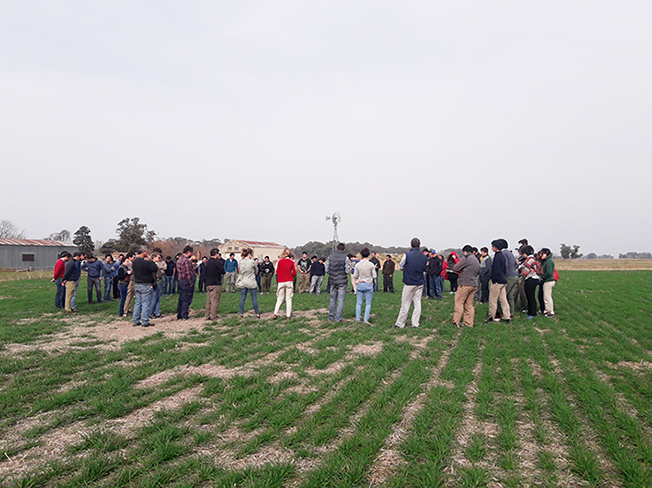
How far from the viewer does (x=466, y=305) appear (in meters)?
9.61

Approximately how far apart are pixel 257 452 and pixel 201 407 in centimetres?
135

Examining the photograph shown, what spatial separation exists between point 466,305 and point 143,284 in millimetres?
8193

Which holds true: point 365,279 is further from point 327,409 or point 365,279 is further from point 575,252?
point 575,252

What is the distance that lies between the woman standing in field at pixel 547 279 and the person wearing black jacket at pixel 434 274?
401cm

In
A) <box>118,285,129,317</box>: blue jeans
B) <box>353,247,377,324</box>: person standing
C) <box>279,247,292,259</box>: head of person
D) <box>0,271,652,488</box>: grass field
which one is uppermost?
<box>279,247,292,259</box>: head of person

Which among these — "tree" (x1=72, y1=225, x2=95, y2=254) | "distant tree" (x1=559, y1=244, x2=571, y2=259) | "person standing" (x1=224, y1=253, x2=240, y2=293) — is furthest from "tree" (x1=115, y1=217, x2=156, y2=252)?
"distant tree" (x1=559, y1=244, x2=571, y2=259)

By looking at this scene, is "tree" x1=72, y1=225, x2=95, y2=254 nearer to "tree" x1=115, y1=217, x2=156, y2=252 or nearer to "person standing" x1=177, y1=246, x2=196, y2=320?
"tree" x1=115, y1=217, x2=156, y2=252

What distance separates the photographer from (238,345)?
300 inches

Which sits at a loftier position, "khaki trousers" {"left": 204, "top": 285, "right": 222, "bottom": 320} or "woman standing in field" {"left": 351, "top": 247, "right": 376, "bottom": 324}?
"woman standing in field" {"left": 351, "top": 247, "right": 376, "bottom": 324}

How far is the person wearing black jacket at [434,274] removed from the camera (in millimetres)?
14961

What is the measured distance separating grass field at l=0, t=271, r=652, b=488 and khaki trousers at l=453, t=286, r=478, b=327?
1041 mm

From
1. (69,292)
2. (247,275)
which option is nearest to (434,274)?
(247,275)

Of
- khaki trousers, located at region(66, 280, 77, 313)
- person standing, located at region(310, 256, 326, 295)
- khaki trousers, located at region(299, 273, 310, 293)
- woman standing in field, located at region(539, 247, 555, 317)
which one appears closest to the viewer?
woman standing in field, located at region(539, 247, 555, 317)

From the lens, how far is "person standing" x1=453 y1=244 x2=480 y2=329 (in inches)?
376
